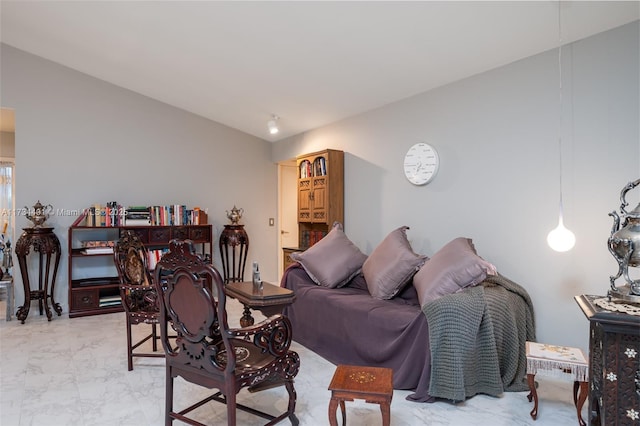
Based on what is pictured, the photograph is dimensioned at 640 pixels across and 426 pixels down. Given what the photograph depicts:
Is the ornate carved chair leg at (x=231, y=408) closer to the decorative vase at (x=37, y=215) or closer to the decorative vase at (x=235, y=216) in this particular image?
the decorative vase at (x=37, y=215)

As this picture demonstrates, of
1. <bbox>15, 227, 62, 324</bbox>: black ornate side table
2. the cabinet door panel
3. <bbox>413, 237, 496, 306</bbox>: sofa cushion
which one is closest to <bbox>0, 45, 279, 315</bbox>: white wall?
<bbox>15, 227, 62, 324</bbox>: black ornate side table

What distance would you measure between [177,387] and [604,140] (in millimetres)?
3462

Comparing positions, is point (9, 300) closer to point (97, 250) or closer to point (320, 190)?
point (97, 250)

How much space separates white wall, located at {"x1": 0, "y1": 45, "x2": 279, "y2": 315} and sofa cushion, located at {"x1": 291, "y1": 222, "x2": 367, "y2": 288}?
8.35ft

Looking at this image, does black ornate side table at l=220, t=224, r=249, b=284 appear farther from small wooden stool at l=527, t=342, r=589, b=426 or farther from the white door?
small wooden stool at l=527, t=342, r=589, b=426

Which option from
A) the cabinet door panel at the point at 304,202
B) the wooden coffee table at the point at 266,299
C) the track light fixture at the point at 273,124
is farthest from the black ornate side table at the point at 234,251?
the wooden coffee table at the point at 266,299

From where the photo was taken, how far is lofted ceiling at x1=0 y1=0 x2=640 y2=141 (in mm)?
2742

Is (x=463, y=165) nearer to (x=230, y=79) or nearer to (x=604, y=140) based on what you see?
(x=604, y=140)

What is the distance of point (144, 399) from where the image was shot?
104 inches

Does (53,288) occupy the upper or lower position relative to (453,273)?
lower

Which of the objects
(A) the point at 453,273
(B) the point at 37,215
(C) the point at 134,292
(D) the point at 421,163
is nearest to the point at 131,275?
(C) the point at 134,292

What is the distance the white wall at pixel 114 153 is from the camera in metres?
4.88

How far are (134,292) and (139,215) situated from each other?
2.05m

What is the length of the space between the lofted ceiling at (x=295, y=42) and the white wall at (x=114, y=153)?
1.09ft
